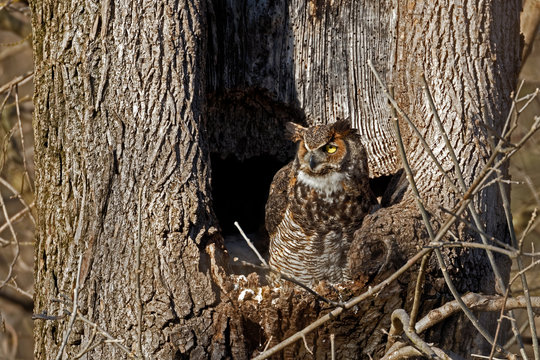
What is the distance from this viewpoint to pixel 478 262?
3047 millimetres

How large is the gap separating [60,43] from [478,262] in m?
2.21

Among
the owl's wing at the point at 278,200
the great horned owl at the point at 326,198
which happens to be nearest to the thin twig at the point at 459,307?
the great horned owl at the point at 326,198

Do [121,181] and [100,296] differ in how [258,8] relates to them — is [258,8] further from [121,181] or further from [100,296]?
[100,296]

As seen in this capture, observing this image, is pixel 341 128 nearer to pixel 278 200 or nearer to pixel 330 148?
pixel 330 148

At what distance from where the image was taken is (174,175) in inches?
112

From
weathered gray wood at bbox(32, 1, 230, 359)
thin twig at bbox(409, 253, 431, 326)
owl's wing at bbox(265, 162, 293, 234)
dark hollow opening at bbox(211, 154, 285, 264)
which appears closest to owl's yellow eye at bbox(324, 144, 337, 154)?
owl's wing at bbox(265, 162, 293, 234)

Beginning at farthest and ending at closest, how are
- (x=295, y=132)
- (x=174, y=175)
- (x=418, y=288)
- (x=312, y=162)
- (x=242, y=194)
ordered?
(x=242, y=194) < (x=295, y=132) < (x=312, y=162) < (x=174, y=175) < (x=418, y=288)

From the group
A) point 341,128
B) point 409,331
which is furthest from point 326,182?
point 409,331

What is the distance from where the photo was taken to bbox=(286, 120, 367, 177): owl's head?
10.6ft

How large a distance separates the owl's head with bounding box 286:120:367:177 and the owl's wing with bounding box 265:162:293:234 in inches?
9.7

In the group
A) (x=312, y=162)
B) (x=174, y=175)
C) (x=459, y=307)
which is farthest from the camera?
(x=312, y=162)

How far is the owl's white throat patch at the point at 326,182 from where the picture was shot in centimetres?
332

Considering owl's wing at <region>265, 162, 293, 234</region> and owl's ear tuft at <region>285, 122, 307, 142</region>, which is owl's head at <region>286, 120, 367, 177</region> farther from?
owl's wing at <region>265, 162, 293, 234</region>

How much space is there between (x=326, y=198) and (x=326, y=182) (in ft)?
0.28
